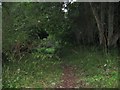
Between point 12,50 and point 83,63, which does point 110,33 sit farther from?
point 12,50

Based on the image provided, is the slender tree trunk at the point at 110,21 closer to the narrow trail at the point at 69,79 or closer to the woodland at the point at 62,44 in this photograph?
the woodland at the point at 62,44

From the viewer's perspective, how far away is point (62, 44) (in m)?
18.7

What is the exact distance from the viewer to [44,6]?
624 inches

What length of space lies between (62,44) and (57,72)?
7.84 meters

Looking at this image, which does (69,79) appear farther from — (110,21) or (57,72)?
(110,21)

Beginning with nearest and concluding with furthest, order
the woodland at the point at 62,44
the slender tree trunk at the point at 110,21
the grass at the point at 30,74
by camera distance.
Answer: the grass at the point at 30,74 → the woodland at the point at 62,44 → the slender tree trunk at the point at 110,21

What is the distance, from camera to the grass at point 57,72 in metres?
8.59

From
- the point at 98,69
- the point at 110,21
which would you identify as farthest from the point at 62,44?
the point at 98,69

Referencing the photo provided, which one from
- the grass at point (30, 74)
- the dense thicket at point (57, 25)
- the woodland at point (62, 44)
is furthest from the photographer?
the dense thicket at point (57, 25)

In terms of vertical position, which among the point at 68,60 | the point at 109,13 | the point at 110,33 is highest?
the point at 109,13

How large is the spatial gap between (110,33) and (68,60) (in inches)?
105

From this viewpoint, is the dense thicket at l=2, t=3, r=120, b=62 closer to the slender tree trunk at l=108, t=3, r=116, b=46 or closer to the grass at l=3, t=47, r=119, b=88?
the slender tree trunk at l=108, t=3, r=116, b=46

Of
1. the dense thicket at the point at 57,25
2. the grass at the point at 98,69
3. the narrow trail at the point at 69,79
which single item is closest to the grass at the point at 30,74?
the narrow trail at the point at 69,79

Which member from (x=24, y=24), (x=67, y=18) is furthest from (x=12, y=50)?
(x=67, y=18)
